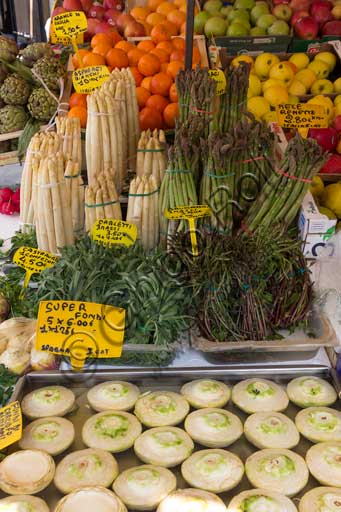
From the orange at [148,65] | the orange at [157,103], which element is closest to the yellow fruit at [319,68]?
the orange at [148,65]

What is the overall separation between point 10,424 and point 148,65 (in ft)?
7.38

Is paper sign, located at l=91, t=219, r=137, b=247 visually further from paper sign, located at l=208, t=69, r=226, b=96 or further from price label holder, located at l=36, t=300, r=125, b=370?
paper sign, located at l=208, t=69, r=226, b=96

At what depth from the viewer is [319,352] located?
6.17ft

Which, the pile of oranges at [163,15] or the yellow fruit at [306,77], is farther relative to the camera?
the pile of oranges at [163,15]

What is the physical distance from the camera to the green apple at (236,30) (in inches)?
156

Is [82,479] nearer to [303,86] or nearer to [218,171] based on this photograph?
[218,171]

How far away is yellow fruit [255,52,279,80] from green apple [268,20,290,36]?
1.80 feet

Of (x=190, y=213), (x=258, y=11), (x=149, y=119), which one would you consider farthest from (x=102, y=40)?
(x=190, y=213)

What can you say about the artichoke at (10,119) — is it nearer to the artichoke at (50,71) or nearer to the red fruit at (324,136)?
the artichoke at (50,71)

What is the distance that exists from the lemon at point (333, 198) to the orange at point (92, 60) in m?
1.50

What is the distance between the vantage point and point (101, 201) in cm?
207

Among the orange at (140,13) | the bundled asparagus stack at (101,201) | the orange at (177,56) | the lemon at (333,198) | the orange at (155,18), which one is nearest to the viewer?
the bundled asparagus stack at (101,201)

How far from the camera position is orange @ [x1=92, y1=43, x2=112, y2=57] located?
322cm

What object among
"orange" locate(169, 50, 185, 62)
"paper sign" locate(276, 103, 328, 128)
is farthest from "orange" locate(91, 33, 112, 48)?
"paper sign" locate(276, 103, 328, 128)
